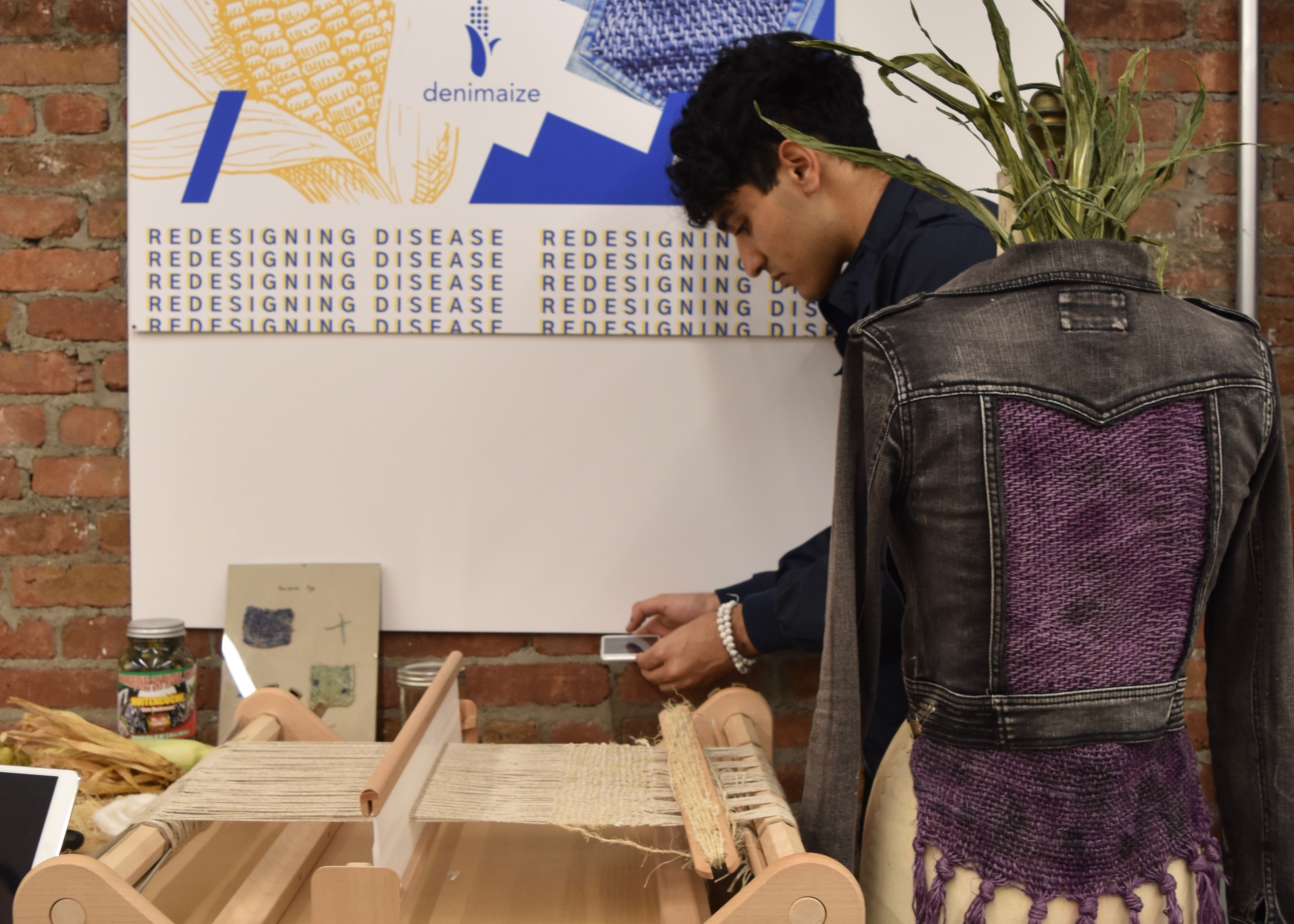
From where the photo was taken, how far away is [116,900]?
830 mm

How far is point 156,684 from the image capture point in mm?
1473

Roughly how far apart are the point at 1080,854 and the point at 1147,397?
16.9 inches

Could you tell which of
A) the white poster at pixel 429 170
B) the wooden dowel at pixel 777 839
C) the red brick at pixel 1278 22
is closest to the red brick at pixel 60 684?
the white poster at pixel 429 170

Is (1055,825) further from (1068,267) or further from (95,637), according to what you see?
(95,637)

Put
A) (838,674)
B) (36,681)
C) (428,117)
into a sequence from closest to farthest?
(838,674), (428,117), (36,681)

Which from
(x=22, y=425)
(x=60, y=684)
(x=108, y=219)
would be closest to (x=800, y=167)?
(x=108, y=219)

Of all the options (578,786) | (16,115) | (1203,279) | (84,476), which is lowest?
(578,786)

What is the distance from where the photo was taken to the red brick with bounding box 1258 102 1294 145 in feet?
5.25

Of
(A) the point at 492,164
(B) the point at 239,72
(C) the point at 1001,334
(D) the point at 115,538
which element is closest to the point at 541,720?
(D) the point at 115,538

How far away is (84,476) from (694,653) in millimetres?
1102

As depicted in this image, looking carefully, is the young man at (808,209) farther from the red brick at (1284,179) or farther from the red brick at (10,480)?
the red brick at (10,480)

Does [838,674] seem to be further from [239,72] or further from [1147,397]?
[239,72]

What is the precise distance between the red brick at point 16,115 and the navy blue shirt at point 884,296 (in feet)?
4.50

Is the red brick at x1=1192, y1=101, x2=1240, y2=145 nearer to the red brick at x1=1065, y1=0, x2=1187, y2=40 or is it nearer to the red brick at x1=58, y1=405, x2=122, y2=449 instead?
the red brick at x1=1065, y1=0, x2=1187, y2=40
